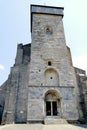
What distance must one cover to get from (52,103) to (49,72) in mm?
3216

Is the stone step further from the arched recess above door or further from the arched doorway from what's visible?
the arched recess above door

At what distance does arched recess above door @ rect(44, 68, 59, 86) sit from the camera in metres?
15.6

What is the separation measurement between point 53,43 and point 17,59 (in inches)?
182

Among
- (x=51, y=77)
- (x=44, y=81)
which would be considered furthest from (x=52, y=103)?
(x=51, y=77)

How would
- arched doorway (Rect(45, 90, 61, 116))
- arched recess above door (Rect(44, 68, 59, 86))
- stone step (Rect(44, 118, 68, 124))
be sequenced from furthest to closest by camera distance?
arched recess above door (Rect(44, 68, 59, 86)), arched doorway (Rect(45, 90, 61, 116)), stone step (Rect(44, 118, 68, 124))

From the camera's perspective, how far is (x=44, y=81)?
15422mm

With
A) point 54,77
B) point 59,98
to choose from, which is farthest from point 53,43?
point 59,98

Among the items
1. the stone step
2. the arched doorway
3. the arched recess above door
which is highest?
the arched recess above door

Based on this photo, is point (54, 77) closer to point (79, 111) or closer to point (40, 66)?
point (40, 66)

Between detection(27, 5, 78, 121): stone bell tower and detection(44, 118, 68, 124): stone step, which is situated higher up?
detection(27, 5, 78, 121): stone bell tower

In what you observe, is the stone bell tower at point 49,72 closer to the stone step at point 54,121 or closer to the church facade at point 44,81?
the church facade at point 44,81

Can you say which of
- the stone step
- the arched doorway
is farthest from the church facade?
the stone step

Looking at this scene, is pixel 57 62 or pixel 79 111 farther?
pixel 57 62

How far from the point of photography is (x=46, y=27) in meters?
19.0
